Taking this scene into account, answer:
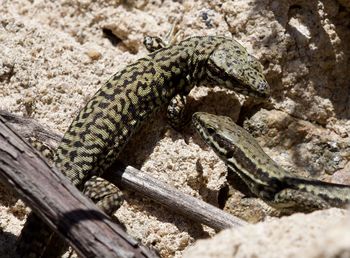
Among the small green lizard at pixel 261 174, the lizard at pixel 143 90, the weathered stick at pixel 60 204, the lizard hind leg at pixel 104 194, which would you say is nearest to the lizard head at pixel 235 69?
the lizard at pixel 143 90

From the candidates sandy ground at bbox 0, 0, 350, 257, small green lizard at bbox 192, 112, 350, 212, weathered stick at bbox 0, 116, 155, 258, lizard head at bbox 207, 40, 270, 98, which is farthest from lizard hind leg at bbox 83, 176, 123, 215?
lizard head at bbox 207, 40, 270, 98

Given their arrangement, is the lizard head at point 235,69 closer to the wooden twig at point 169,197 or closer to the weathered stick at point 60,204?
the wooden twig at point 169,197

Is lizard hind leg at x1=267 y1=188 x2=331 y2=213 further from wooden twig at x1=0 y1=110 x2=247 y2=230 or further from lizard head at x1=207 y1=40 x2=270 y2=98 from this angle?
lizard head at x1=207 y1=40 x2=270 y2=98

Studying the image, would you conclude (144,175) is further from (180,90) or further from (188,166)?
(180,90)

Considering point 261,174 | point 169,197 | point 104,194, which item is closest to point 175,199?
point 169,197

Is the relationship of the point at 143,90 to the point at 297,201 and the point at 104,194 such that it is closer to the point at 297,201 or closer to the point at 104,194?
the point at 104,194

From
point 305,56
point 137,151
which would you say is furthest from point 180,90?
point 305,56
